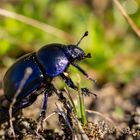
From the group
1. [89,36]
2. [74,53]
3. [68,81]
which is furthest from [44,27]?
[68,81]

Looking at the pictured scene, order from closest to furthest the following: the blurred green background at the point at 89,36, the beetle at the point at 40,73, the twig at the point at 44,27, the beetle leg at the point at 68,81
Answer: the beetle at the point at 40,73
the beetle leg at the point at 68,81
the blurred green background at the point at 89,36
the twig at the point at 44,27

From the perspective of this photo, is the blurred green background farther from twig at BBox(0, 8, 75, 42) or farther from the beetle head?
the beetle head

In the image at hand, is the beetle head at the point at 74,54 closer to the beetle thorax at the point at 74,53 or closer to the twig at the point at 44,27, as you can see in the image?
the beetle thorax at the point at 74,53

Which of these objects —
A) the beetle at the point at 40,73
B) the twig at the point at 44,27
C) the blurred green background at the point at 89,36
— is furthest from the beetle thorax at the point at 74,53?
the twig at the point at 44,27

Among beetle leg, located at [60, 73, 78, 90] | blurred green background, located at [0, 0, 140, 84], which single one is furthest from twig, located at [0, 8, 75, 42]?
beetle leg, located at [60, 73, 78, 90]

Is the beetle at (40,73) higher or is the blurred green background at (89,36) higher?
the blurred green background at (89,36)

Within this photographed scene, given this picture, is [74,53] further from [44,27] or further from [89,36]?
[44,27]
